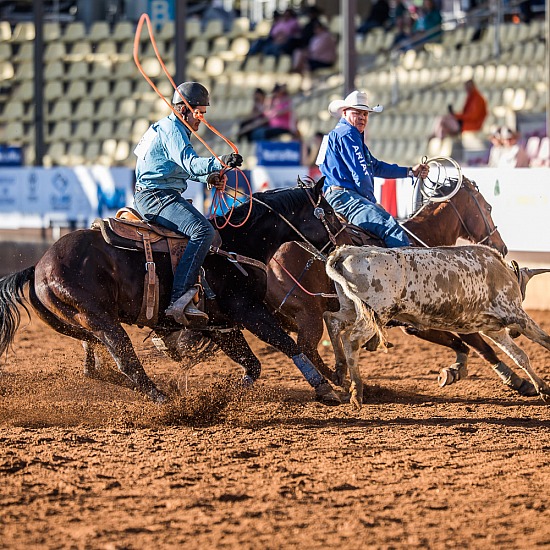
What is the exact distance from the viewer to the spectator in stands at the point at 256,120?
2012 cm

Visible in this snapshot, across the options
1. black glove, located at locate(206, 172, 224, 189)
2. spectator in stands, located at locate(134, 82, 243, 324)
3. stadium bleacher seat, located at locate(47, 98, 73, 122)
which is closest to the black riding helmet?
spectator in stands, located at locate(134, 82, 243, 324)

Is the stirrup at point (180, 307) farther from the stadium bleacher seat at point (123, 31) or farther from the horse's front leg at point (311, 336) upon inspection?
the stadium bleacher seat at point (123, 31)

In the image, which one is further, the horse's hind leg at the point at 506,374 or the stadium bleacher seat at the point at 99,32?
the stadium bleacher seat at the point at 99,32

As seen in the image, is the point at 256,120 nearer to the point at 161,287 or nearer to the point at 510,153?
the point at 510,153

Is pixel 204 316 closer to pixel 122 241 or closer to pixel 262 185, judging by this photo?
pixel 122 241

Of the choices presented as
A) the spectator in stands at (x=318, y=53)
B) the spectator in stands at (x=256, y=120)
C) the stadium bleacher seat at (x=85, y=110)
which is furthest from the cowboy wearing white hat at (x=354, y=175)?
the stadium bleacher seat at (x=85, y=110)

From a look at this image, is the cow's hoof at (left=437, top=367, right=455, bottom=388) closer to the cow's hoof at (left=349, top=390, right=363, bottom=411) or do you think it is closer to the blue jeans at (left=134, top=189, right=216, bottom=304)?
the cow's hoof at (left=349, top=390, right=363, bottom=411)

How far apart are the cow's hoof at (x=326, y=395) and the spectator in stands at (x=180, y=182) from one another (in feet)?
3.14

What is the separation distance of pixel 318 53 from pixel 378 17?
1929 mm

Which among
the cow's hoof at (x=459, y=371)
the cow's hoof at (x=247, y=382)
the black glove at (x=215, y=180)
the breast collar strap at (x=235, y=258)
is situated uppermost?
the black glove at (x=215, y=180)

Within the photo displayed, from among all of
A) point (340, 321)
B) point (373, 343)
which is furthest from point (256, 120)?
point (340, 321)

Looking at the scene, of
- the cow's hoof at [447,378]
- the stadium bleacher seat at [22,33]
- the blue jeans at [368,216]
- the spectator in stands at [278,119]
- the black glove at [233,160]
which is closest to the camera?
the black glove at [233,160]

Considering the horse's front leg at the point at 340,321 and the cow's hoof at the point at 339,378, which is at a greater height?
the horse's front leg at the point at 340,321

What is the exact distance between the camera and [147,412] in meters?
7.54
